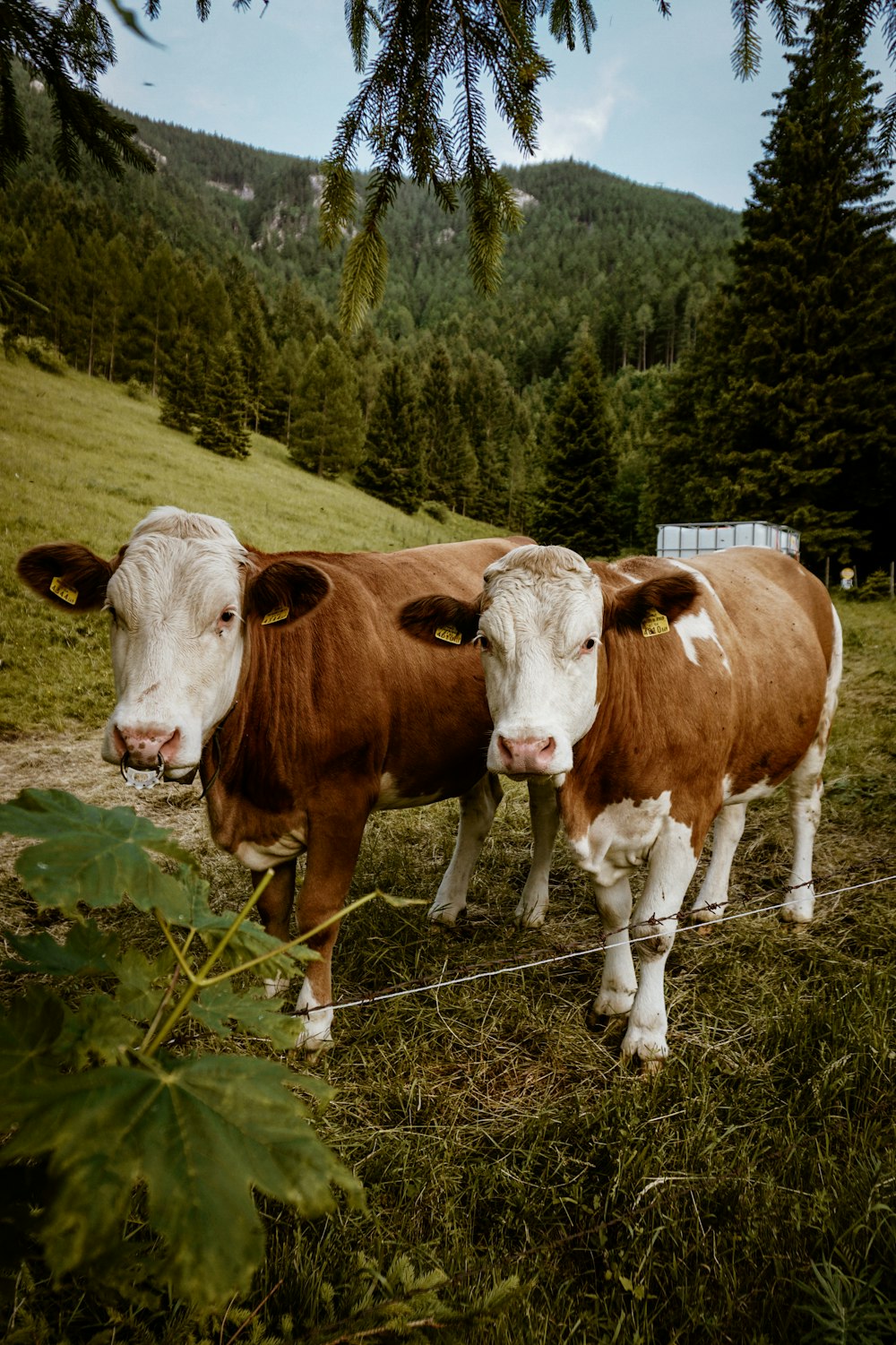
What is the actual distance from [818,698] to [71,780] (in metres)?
5.82

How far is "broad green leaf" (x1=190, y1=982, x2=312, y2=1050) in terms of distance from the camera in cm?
99

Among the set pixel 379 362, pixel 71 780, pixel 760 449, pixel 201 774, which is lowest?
pixel 71 780

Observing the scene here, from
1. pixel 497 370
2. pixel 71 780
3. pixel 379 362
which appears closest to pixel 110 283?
pixel 379 362

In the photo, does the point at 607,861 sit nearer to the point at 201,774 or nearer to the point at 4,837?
the point at 201,774

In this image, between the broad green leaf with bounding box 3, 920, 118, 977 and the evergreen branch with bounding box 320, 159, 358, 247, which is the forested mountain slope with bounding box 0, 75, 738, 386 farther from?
the broad green leaf with bounding box 3, 920, 118, 977

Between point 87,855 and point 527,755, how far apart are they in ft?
5.03

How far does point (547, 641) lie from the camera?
7.95 ft

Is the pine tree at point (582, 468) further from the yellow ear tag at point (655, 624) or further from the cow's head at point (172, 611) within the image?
the cow's head at point (172, 611)

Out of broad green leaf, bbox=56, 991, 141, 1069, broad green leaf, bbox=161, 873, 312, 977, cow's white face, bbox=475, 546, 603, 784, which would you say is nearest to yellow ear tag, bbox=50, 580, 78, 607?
cow's white face, bbox=475, 546, 603, 784

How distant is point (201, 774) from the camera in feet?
9.36

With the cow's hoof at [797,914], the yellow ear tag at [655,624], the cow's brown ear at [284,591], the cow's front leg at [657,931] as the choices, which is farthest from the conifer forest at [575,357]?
the cow's hoof at [797,914]

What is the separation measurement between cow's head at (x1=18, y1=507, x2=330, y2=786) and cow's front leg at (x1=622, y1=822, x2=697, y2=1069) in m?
1.76

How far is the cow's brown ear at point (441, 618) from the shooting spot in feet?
9.29

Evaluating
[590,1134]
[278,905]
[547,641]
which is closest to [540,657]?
[547,641]
